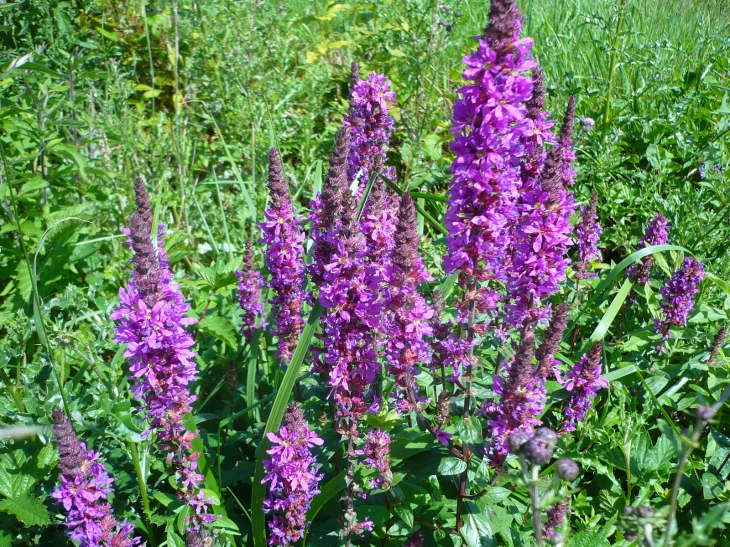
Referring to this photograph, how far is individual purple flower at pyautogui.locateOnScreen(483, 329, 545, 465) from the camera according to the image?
2.29 m

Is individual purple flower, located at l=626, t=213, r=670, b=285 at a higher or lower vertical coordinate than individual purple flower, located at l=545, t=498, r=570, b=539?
higher

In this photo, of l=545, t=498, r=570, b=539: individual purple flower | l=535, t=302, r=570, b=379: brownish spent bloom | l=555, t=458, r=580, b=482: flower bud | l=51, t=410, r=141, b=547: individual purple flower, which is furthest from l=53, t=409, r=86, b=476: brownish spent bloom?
l=545, t=498, r=570, b=539: individual purple flower

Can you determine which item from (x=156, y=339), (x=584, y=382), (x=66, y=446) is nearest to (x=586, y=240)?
(x=584, y=382)

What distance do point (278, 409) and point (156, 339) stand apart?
0.56 metres

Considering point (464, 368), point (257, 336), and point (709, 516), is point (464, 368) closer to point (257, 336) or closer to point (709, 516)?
point (257, 336)

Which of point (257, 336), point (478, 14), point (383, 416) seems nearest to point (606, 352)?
point (383, 416)

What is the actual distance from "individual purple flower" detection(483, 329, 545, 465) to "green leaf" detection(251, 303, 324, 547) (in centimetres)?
79

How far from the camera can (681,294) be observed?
11.5 feet

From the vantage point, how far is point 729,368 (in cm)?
333

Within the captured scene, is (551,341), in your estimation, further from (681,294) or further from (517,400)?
(681,294)

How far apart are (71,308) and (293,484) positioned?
2.83 m

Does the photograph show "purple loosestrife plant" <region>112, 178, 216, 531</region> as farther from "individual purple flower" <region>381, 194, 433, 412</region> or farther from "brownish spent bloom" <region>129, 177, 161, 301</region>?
"individual purple flower" <region>381, 194, 433, 412</region>

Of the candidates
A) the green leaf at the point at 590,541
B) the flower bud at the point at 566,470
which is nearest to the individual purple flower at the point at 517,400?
the green leaf at the point at 590,541

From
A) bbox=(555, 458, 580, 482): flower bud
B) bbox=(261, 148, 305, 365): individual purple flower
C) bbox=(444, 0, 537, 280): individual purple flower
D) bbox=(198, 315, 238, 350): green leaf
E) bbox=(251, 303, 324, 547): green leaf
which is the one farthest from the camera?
bbox=(198, 315, 238, 350): green leaf
